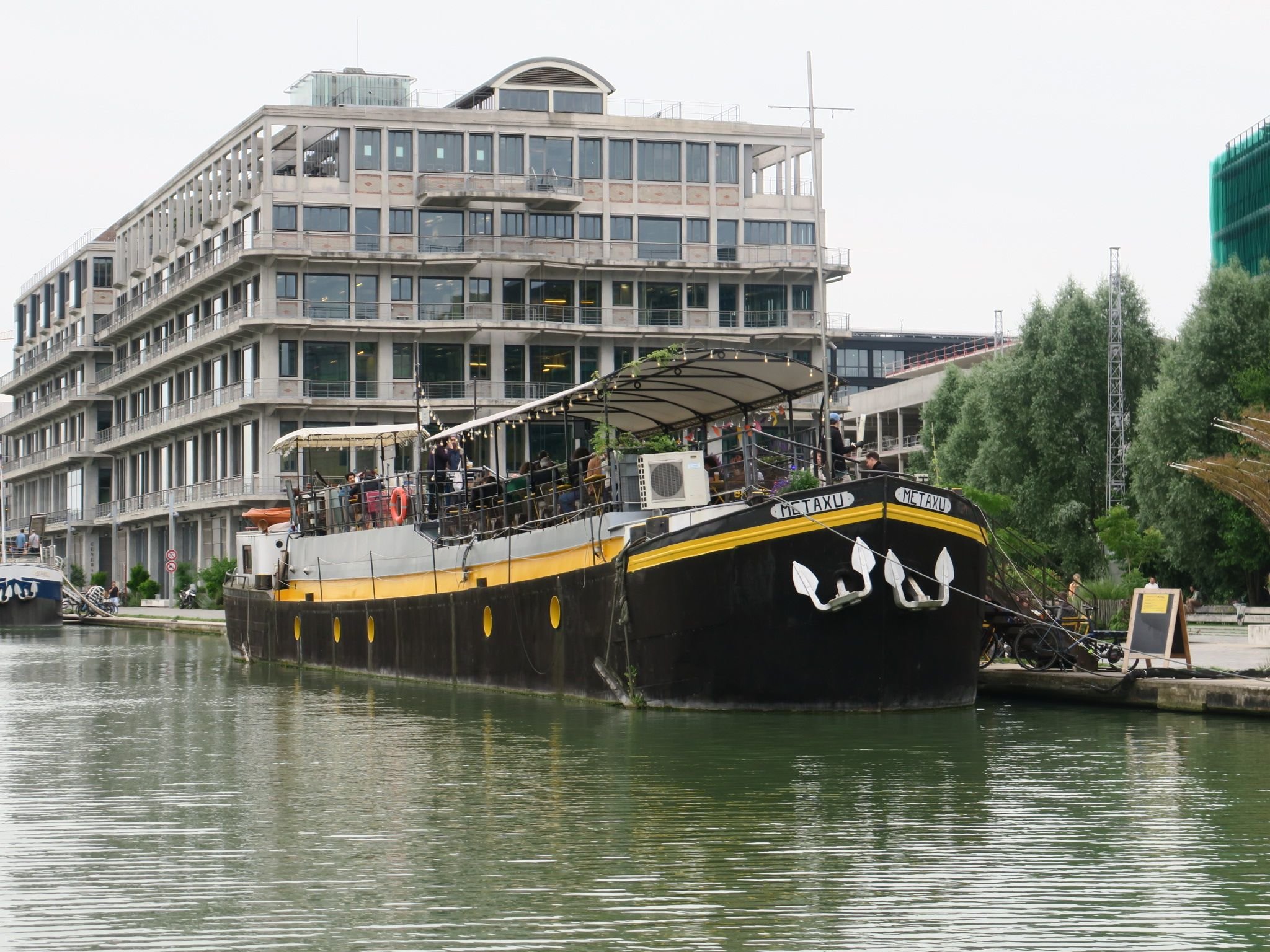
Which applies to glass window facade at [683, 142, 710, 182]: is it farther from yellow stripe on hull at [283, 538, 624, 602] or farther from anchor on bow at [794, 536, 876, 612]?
anchor on bow at [794, 536, 876, 612]

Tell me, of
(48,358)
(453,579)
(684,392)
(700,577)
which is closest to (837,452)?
(684,392)

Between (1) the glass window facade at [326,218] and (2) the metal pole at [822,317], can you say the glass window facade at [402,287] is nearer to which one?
(1) the glass window facade at [326,218]

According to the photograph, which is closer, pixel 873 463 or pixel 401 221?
pixel 873 463

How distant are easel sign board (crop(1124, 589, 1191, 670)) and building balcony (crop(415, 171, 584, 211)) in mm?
60409

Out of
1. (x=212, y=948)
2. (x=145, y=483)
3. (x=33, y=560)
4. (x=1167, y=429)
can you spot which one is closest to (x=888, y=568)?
(x=212, y=948)

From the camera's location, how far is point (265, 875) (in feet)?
38.3

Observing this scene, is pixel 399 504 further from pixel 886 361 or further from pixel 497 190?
pixel 886 361

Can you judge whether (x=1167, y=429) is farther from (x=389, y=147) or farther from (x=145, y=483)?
(x=145, y=483)

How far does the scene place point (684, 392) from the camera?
26.6 meters

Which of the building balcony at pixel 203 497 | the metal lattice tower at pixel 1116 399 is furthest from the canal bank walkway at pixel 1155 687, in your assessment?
the building balcony at pixel 203 497

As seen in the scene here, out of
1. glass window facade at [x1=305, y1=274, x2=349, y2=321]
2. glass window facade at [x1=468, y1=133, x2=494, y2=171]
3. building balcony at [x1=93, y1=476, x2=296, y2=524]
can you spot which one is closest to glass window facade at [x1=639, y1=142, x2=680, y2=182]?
glass window facade at [x1=468, y1=133, x2=494, y2=171]

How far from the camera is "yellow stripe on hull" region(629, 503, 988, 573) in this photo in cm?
2116

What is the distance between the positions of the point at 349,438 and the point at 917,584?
744 inches

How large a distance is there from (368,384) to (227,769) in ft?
211
